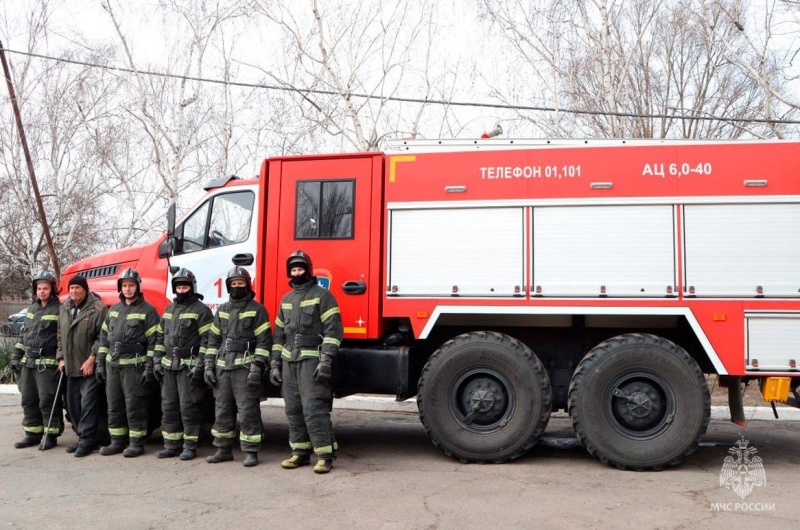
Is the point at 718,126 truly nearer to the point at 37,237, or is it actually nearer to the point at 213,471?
the point at 213,471

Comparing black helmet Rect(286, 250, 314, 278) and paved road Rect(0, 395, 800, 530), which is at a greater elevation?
black helmet Rect(286, 250, 314, 278)

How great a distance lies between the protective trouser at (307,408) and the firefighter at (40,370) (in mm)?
2846

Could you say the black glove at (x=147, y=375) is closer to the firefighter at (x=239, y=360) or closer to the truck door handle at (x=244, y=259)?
the firefighter at (x=239, y=360)

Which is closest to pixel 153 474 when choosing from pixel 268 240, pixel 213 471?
pixel 213 471

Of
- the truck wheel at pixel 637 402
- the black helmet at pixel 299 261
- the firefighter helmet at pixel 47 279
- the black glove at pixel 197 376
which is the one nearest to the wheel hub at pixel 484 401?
the truck wheel at pixel 637 402

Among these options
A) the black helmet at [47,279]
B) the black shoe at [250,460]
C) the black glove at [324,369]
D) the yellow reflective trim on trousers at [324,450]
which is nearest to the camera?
the black glove at [324,369]

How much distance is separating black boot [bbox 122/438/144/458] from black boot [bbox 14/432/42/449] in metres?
1.25

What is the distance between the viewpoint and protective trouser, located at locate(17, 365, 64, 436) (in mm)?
7227

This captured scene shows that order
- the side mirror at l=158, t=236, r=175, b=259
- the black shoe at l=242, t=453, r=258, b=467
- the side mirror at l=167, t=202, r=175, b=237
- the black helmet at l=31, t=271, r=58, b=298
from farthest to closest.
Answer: the black helmet at l=31, t=271, r=58, b=298, the side mirror at l=158, t=236, r=175, b=259, the side mirror at l=167, t=202, r=175, b=237, the black shoe at l=242, t=453, r=258, b=467

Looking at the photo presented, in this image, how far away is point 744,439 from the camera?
7.55 m

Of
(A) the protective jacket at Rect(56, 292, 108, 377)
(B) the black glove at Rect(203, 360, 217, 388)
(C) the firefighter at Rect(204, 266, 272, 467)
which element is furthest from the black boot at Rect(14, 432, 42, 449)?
(B) the black glove at Rect(203, 360, 217, 388)

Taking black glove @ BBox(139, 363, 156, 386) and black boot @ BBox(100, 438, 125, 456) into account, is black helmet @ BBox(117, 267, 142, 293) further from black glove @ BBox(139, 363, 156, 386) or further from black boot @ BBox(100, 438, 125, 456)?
black boot @ BBox(100, 438, 125, 456)

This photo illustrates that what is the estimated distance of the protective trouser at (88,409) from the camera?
6.92m

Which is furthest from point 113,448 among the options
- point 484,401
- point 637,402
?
point 637,402
